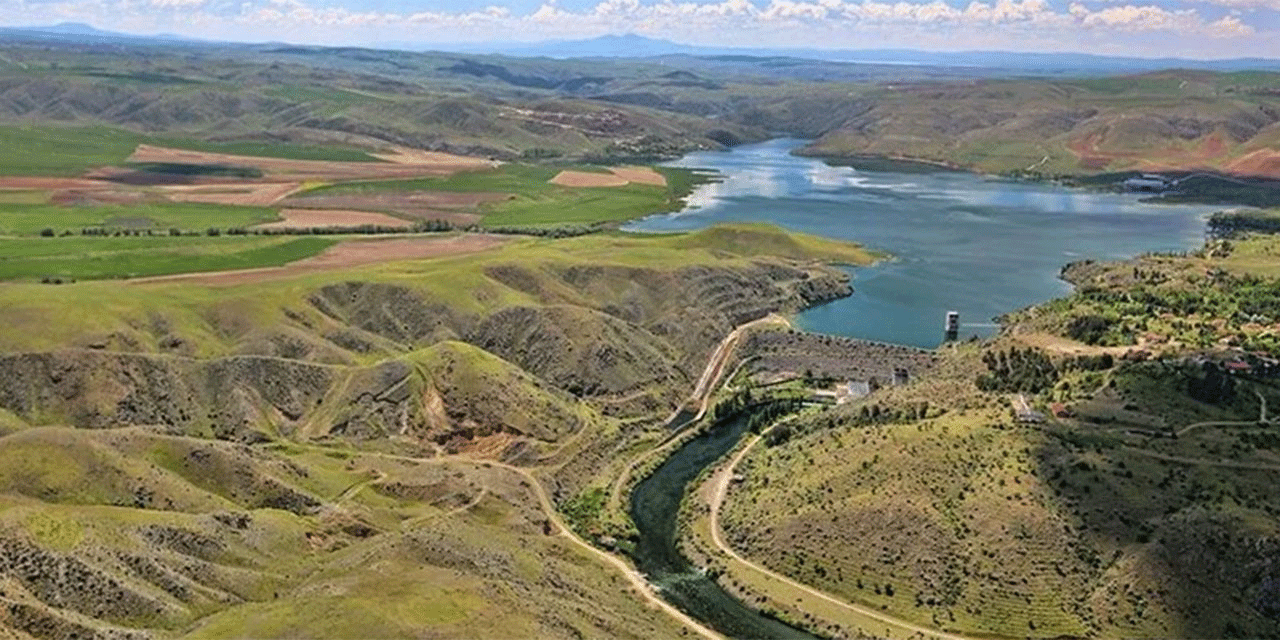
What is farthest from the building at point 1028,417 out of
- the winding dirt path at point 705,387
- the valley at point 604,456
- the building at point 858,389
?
the winding dirt path at point 705,387

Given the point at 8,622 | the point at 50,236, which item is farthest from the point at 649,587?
the point at 50,236

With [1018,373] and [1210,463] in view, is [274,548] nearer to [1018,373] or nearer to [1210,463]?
[1210,463]

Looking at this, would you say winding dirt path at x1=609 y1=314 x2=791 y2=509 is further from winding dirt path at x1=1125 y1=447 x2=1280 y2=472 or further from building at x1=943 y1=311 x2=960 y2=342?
winding dirt path at x1=1125 y1=447 x2=1280 y2=472

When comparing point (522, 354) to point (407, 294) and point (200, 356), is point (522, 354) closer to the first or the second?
point (407, 294)

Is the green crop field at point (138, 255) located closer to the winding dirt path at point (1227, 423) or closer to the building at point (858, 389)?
the building at point (858, 389)

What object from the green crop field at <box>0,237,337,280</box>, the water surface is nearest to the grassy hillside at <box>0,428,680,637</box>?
the water surface

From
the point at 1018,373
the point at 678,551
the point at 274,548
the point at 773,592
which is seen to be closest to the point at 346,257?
the point at 678,551
